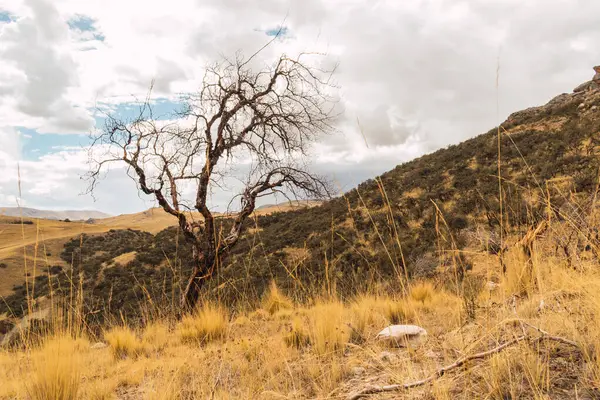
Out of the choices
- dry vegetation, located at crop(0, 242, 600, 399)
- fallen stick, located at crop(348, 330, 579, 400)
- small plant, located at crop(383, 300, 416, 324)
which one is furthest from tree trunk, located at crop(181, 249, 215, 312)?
fallen stick, located at crop(348, 330, 579, 400)

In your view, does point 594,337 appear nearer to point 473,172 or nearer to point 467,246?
point 467,246

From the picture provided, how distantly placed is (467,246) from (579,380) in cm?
1010

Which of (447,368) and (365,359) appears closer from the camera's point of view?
(447,368)

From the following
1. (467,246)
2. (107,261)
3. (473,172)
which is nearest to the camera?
(467,246)

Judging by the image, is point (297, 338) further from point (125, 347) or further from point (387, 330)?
point (125, 347)

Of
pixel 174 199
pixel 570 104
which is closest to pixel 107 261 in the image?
pixel 174 199

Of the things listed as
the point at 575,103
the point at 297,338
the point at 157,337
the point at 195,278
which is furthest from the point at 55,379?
the point at 575,103

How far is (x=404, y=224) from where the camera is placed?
1606 centimetres

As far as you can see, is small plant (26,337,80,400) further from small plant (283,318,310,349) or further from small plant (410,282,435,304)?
small plant (410,282,435,304)

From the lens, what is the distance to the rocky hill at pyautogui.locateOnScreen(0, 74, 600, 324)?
1114 cm

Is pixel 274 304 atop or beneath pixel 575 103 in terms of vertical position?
beneath

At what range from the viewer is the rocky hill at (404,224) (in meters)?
11.1

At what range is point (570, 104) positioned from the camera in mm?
25531

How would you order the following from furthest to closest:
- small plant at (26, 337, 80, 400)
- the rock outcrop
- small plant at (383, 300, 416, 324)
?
the rock outcrop → small plant at (383, 300, 416, 324) → small plant at (26, 337, 80, 400)
